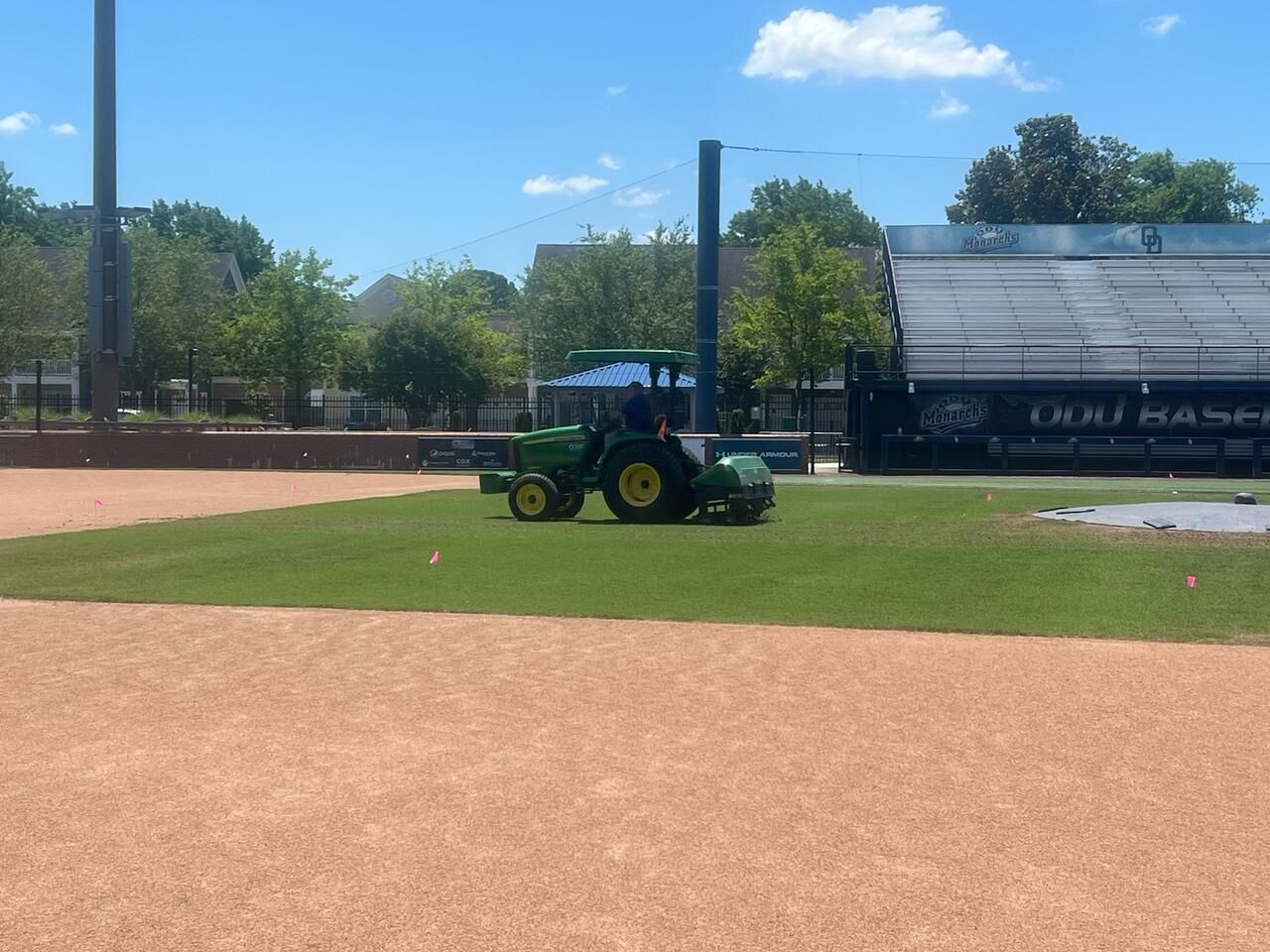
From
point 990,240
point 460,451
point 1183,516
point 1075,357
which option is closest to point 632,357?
point 1183,516

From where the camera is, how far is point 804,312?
2285 inches

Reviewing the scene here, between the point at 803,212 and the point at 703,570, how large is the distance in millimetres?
95910

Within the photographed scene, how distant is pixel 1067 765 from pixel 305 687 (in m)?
4.70

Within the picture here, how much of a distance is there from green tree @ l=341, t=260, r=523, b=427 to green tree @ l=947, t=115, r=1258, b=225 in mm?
34920

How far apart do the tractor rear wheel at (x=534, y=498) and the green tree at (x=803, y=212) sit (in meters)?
86.1

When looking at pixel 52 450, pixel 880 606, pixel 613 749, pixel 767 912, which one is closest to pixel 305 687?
pixel 613 749

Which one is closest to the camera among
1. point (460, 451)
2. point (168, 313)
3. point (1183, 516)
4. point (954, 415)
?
point (1183, 516)

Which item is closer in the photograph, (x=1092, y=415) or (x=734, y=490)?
(x=734, y=490)

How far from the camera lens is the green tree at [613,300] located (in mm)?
65062

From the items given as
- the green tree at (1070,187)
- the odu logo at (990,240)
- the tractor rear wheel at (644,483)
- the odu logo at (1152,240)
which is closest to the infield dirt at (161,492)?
the tractor rear wheel at (644,483)

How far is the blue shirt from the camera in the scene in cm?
1948

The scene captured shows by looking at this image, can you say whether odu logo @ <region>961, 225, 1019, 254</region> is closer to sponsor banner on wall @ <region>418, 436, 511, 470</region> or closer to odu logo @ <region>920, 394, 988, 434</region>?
odu logo @ <region>920, 394, 988, 434</region>

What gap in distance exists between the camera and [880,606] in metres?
11.4

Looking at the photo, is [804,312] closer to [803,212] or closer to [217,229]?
[803,212]
